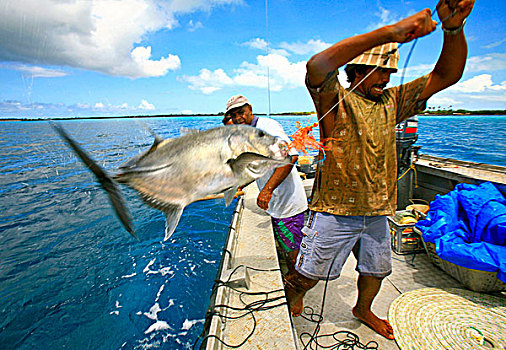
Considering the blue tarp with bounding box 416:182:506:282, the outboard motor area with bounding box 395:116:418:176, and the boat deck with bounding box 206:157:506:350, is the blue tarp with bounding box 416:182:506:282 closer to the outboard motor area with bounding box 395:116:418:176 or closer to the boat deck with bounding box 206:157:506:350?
the boat deck with bounding box 206:157:506:350

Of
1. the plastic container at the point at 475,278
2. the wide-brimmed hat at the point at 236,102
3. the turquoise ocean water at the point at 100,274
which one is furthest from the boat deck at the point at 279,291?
the wide-brimmed hat at the point at 236,102

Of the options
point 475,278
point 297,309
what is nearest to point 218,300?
point 297,309

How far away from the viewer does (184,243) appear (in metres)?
6.43

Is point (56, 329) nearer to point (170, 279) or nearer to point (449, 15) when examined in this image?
point (170, 279)

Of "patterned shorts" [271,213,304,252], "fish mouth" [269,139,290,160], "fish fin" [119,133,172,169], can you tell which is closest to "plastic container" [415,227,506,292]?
"patterned shorts" [271,213,304,252]

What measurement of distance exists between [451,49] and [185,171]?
204 centimetres

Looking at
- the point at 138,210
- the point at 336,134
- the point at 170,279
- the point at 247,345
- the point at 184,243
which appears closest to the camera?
the point at 247,345

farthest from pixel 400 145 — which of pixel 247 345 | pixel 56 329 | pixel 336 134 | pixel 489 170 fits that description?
pixel 56 329

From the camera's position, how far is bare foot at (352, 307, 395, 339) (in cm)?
241

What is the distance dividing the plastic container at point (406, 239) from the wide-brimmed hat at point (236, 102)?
280 centimetres

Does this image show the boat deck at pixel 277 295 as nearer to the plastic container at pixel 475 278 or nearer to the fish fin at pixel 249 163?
the plastic container at pixel 475 278

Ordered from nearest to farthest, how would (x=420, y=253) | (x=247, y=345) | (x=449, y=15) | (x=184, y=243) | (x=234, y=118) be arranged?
(x=449, y=15) < (x=247, y=345) < (x=234, y=118) < (x=420, y=253) < (x=184, y=243)

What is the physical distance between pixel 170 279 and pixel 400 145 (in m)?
5.13

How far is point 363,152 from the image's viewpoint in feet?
6.29
